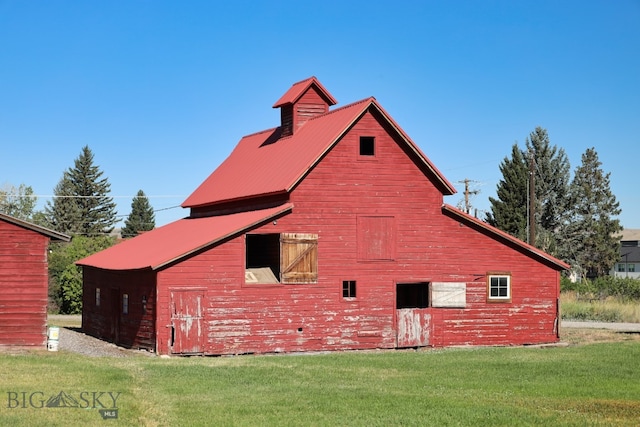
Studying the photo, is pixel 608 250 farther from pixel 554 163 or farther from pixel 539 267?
pixel 539 267

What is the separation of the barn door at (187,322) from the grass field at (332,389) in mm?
1138

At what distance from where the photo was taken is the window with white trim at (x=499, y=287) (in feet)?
126

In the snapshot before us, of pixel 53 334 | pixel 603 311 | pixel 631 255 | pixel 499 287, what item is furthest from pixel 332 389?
pixel 631 255

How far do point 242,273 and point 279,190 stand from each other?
11.6 ft

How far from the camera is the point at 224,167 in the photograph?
4831cm

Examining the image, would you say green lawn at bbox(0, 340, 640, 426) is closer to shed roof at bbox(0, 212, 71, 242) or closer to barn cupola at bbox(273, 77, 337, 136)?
shed roof at bbox(0, 212, 71, 242)

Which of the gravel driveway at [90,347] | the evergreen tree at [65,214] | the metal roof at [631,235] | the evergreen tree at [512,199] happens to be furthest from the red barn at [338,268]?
the metal roof at [631,235]

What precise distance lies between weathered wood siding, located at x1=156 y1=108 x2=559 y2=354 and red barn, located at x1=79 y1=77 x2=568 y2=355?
0.13ft

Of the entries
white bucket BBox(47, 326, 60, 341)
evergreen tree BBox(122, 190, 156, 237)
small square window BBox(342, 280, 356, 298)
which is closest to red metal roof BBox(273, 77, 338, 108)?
small square window BBox(342, 280, 356, 298)

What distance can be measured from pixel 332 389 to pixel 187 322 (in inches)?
429

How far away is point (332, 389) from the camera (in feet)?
78.9

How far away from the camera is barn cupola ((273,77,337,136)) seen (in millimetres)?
43125

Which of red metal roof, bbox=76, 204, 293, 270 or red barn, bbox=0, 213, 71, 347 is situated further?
red metal roof, bbox=76, 204, 293, 270

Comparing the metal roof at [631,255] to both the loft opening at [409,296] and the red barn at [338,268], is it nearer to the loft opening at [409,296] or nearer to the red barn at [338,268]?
the loft opening at [409,296]
